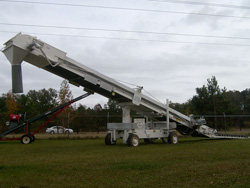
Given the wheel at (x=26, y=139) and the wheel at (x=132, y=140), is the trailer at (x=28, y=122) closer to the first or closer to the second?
the wheel at (x=26, y=139)

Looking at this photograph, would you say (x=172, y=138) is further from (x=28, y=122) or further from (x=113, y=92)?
(x=28, y=122)

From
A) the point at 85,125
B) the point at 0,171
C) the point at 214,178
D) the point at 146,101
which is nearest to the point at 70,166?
the point at 0,171

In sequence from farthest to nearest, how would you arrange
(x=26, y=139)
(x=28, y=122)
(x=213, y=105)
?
1. (x=213, y=105)
2. (x=28, y=122)
3. (x=26, y=139)

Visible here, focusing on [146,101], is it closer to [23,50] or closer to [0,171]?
[23,50]

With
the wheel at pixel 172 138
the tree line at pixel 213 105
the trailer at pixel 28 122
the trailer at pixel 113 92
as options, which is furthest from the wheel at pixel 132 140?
the tree line at pixel 213 105

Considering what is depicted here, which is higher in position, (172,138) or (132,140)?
(132,140)

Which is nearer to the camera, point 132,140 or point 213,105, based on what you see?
point 132,140

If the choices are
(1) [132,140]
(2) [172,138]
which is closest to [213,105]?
(2) [172,138]

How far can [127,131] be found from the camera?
1398 cm

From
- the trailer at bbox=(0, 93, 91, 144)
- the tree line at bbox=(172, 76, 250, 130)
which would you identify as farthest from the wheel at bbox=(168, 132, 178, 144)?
the tree line at bbox=(172, 76, 250, 130)

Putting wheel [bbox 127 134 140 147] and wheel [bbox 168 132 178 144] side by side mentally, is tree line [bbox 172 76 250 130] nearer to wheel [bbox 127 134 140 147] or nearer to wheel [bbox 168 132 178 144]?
wheel [bbox 168 132 178 144]

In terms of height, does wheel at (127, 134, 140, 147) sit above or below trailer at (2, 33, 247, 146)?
below

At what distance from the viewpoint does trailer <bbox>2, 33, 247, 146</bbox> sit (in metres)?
10.9

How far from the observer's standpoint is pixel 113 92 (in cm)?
1355
